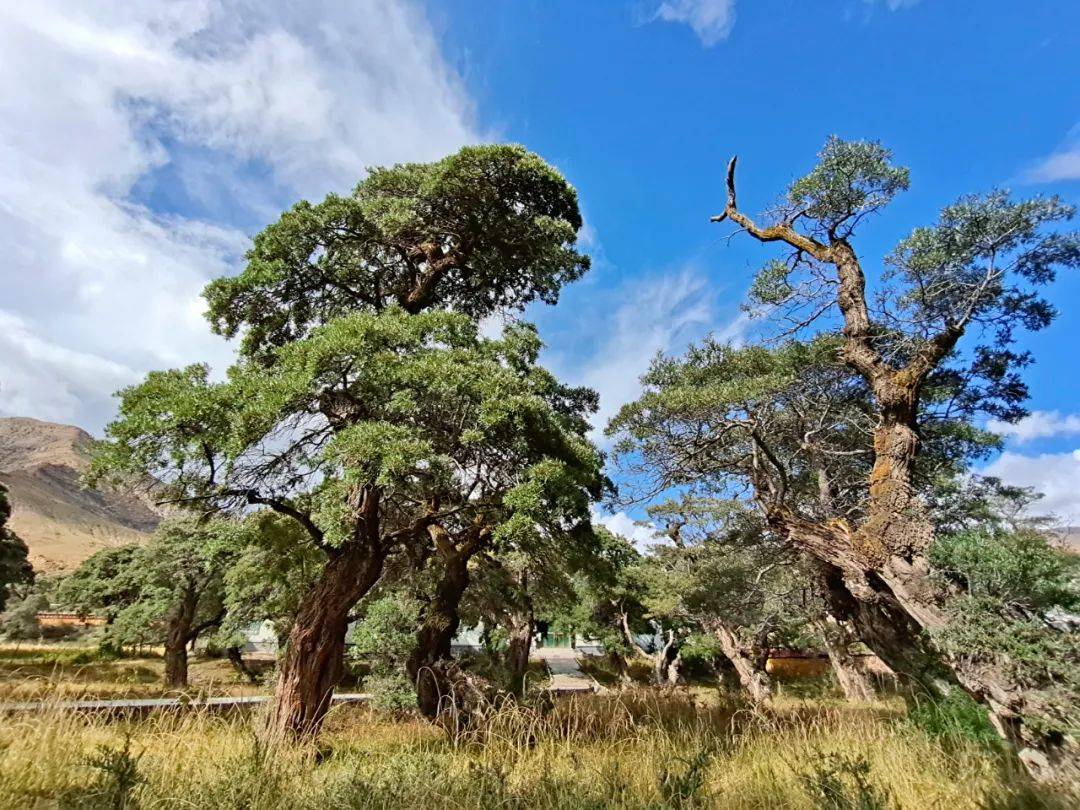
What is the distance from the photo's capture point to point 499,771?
136 inches

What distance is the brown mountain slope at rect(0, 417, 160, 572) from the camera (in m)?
66.8

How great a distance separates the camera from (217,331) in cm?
756

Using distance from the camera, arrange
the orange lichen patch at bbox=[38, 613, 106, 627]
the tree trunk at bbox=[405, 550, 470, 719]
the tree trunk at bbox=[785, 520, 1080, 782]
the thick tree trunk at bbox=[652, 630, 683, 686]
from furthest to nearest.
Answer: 1. the orange lichen patch at bbox=[38, 613, 106, 627]
2. the thick tree trunk at bbox=[652, 630, 683, 686]
3. the tree trunk at bbox=[405, 550, 470, 719]
4. the tree trunk at bbox=[785, 520, 1080, 782]

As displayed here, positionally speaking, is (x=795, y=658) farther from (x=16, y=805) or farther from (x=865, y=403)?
(x=16, y=805)

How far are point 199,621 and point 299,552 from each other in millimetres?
14984

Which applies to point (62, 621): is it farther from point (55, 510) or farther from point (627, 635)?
point (55, 510)

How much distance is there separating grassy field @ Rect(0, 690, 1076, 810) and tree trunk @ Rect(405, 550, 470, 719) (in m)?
2.98

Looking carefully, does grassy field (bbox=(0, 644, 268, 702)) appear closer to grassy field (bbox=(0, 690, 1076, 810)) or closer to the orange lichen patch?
the orange lichen patch

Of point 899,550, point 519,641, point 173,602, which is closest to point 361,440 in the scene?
point 899,550

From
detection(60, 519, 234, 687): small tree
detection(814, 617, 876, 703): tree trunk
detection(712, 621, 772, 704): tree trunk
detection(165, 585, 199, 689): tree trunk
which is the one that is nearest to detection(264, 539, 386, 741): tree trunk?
detection(60, 519, 234, 687): small tree

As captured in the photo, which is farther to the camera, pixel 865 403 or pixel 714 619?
pixel 714 619

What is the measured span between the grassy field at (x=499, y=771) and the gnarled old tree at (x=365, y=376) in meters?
1.50

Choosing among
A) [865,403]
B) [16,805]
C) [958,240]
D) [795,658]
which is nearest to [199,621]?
[16,805]

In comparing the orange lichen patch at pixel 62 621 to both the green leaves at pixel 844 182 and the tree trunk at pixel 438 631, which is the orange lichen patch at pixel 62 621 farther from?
the green leaves at pixel 844 182
